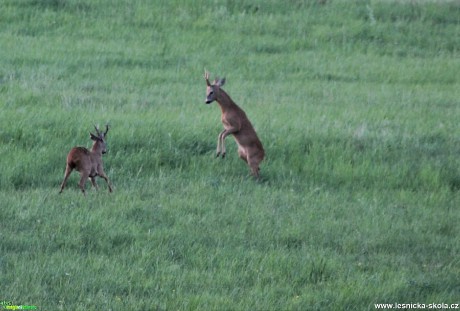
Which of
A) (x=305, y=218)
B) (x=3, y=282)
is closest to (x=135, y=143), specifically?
(x=305, y=218)

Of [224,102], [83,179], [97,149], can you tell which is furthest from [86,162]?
[224,102]

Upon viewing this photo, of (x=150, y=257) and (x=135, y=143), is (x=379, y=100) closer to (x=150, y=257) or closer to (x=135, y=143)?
(x=135, y=143)

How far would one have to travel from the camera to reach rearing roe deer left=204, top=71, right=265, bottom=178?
1250cm

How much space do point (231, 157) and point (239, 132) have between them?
2.20 feet

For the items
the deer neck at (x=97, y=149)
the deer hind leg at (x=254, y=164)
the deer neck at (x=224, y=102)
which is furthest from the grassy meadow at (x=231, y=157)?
the deer neck at (x=224, y=102)

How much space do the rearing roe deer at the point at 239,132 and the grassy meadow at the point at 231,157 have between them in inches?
9.6

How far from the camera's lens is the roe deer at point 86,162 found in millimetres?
10711

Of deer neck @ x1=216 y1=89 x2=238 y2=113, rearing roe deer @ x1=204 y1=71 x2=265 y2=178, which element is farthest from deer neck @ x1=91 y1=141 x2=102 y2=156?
deer neck @ x1=216 y1=89 x2=238 y2=113

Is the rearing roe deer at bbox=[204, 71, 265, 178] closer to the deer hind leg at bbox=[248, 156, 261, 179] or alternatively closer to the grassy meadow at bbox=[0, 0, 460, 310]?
the deer hind leg at bbox=[248, 156, 261, 179]

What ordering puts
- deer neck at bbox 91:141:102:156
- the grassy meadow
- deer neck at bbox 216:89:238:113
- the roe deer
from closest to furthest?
the grassy meadow < the roe deer < deer neck at bbox 91:141:102:156 < deer neck at bbox 216:89:238:113

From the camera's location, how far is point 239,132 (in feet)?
42.0

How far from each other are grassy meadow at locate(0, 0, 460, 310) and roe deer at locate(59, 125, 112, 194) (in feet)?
0.86

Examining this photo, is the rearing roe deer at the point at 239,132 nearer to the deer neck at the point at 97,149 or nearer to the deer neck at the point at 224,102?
the deer neck at the point at 224,102

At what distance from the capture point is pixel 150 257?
9164 millimetres
